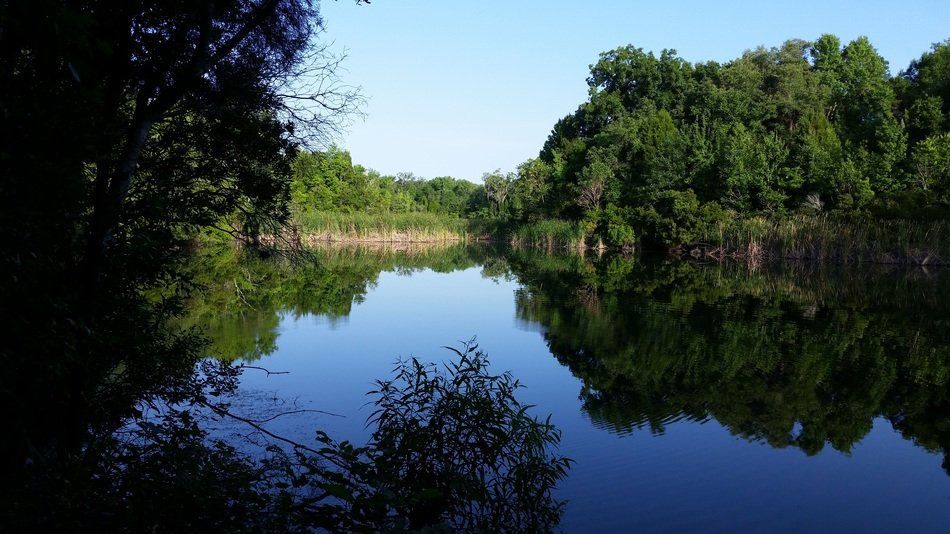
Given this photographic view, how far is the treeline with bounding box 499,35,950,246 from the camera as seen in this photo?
34.7 m

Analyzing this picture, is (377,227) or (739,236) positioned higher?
(377,227)

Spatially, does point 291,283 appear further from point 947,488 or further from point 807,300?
point 947,488

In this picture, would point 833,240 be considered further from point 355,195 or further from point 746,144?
point 355,195

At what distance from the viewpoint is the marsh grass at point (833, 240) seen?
29.0m

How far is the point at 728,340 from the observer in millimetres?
12977

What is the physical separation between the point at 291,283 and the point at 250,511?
18967mm

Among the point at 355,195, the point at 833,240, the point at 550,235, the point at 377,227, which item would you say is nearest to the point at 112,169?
the point at 833,240

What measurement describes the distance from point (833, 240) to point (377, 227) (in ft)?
105

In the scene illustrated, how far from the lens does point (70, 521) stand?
120 inches

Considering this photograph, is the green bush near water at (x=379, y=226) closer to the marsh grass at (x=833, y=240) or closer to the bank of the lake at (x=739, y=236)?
the bank of the lake at (x=739, y=236)

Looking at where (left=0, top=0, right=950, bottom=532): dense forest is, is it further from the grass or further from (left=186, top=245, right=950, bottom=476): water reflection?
the grass

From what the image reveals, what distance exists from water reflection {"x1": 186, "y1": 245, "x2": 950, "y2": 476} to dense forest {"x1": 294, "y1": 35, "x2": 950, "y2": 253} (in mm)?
10796

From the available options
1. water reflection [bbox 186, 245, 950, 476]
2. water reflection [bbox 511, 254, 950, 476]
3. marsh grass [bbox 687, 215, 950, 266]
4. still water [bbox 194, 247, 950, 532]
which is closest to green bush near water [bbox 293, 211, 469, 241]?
water reflection [bbox 186, 245, 950, 476]

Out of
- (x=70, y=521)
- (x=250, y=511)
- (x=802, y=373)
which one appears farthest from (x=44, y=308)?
(x=802, y=373)
